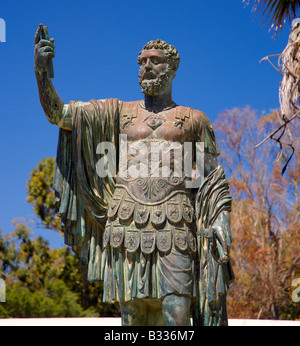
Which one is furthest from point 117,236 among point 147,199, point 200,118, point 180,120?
point 200,118

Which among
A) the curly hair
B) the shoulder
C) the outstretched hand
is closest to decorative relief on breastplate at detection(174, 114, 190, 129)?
the shoulder

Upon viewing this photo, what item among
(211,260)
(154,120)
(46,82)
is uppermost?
(46,82)

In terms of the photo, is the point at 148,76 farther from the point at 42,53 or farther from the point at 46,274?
the point at 46,274

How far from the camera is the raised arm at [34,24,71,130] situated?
580 cm

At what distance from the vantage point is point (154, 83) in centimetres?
611

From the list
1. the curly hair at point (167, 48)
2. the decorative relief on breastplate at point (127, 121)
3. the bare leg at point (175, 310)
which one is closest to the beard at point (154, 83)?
the curly hair at point (167, 48)

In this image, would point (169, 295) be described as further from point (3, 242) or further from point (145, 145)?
point (3, 242)

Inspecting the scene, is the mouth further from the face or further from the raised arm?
the raised arm

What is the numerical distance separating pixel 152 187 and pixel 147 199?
127 mm

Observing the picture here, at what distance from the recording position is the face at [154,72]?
241 inches

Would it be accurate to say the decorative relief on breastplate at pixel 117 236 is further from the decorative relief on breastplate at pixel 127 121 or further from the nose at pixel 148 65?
the nose at pixel 148 65

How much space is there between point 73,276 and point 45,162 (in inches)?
168

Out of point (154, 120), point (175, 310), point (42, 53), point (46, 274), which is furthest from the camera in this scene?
point (46, 274)
